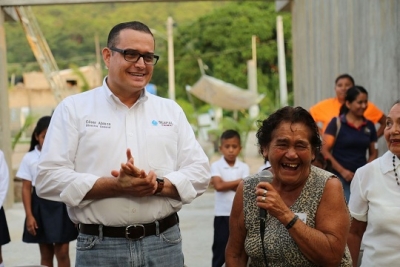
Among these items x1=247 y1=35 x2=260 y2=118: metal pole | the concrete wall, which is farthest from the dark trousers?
x1=247 y1=35 x2=260 y2=118: metal pole

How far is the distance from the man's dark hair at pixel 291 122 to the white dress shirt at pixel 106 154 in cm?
57

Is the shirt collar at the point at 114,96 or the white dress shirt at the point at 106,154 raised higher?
the shirt collar at the point at 114,96

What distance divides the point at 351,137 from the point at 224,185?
4.55 ft

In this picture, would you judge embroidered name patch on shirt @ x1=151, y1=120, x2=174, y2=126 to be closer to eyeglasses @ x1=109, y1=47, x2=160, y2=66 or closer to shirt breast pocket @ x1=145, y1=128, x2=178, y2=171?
shirt breast pocket @ x1=145, y1=128, x2=178, y2=171

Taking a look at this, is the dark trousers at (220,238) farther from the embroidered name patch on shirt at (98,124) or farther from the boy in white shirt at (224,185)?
the embroidered name patch on shirt at (98,124)

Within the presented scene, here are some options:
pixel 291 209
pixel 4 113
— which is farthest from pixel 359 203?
pixel 4 113

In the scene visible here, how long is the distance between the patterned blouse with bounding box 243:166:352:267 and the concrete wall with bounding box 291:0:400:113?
6441 millimetres

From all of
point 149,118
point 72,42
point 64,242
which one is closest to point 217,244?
point 64,242

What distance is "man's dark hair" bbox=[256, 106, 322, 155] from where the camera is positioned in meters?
4.10

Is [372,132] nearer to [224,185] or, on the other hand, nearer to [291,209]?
[224,185]

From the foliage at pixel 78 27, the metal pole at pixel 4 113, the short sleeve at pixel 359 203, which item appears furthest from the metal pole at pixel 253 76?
the foliage at pixel 78 27

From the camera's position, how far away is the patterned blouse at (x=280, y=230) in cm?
397

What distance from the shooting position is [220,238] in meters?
8.45

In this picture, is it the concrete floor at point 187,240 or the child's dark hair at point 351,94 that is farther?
the concrete floor at point 187,240
